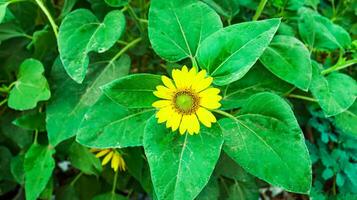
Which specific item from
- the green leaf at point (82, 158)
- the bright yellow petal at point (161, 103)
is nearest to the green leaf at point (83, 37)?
the bright yellow petal at point (161, 103)

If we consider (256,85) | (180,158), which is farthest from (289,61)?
(180,158)

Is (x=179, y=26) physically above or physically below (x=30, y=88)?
above

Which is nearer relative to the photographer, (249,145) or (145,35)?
(249,145)

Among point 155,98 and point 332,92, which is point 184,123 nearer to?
point 155,98

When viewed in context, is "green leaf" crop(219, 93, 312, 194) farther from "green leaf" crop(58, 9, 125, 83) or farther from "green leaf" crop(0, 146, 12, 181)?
"green leaf" crop(0, 146, 12, 181)

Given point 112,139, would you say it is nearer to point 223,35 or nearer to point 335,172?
point 223,35

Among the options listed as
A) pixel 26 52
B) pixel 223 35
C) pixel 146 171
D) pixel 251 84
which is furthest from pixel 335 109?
pixel 26 52

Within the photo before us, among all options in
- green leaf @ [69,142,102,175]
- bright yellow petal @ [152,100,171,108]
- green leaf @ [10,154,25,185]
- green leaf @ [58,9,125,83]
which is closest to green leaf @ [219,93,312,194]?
bright yellow petal @ [152,100,171,108]
